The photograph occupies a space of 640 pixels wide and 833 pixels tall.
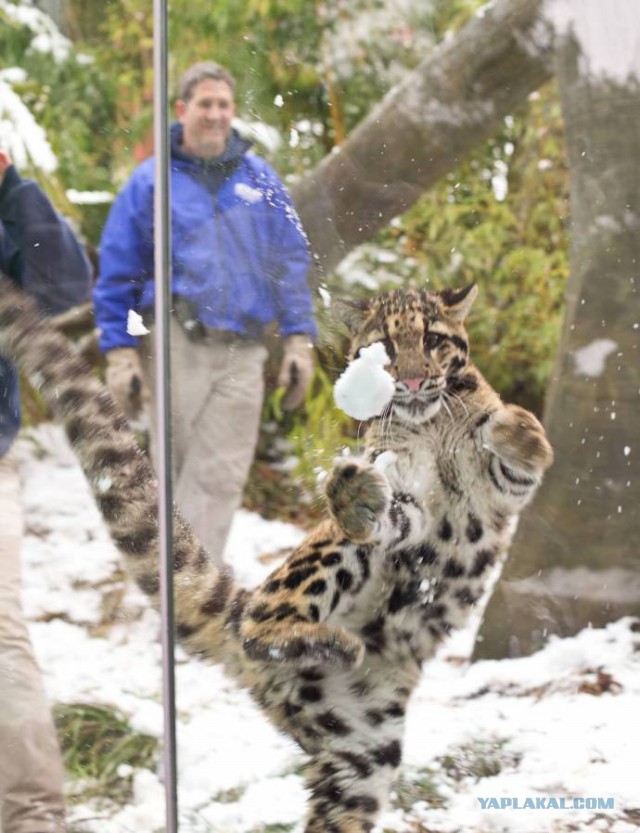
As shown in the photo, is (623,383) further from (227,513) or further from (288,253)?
(227,513)

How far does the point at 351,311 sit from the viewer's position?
1.68 meters

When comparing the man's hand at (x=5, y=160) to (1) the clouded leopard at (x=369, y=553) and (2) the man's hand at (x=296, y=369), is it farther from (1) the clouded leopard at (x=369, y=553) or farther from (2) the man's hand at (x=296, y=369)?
(2) the man's hand at (x=296, y=369)

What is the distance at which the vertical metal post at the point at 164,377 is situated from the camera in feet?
5.54

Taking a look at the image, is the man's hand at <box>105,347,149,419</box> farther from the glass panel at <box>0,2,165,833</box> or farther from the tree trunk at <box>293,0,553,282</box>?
the tree trunk at <box>293,0,553,282</box>

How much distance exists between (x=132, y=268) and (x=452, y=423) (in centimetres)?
70

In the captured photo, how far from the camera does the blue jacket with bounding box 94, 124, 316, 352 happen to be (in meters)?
1.68

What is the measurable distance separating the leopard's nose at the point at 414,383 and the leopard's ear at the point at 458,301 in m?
0.13

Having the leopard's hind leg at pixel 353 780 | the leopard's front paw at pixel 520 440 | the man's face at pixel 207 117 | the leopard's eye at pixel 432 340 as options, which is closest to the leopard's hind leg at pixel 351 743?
the leopard's hind leg at pixel 353 780

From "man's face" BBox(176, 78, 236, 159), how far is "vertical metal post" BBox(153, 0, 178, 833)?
0.04 m

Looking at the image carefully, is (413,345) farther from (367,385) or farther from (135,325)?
(135,325)

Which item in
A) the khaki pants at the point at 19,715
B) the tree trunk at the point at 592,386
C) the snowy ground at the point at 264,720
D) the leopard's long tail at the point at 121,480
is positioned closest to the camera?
the tree trunk at the point at 592,386

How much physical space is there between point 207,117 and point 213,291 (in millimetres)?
330

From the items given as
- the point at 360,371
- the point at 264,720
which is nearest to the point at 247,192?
the point at 360,371

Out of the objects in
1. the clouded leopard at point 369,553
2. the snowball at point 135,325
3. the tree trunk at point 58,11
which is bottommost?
the clouded leopard at point 369,553
